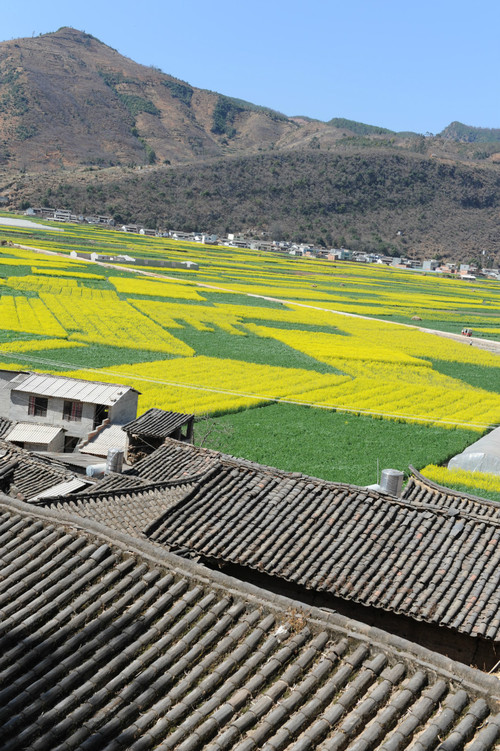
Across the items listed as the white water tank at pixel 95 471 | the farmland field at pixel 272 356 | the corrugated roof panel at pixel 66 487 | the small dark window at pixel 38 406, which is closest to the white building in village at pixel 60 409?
the small dark window at pixel 38 406

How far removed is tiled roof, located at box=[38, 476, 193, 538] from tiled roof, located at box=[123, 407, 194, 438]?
468cm

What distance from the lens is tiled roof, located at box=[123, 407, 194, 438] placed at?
1717 cm

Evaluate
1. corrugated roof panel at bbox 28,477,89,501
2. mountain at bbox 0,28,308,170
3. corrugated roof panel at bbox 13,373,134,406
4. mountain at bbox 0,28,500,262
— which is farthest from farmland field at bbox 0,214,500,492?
mountain at bbox 0,28,308,170

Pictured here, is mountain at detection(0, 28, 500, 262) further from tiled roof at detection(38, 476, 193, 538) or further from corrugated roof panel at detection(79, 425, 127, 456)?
tiled roof at detection(38, 476, 193, 538)

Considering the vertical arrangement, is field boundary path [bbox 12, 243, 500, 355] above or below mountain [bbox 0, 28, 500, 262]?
below

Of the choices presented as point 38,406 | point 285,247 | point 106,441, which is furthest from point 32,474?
point 285,247

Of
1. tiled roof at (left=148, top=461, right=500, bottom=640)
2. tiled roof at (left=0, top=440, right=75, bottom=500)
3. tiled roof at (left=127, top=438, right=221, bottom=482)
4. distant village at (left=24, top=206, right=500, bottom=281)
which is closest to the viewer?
tiled roof at (left=148, top=461, right=500, bottom=640)

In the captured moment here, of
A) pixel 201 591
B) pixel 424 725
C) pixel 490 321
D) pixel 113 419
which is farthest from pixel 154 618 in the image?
pixel 490 321

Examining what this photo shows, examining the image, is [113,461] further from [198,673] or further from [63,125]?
[63,125]

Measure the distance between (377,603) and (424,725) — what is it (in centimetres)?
441

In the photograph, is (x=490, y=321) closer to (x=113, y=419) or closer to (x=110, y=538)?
(x=113, y=419)

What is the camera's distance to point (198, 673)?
4.23 m

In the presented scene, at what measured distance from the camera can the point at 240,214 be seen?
134 metres

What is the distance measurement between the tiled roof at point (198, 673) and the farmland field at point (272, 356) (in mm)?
12988
